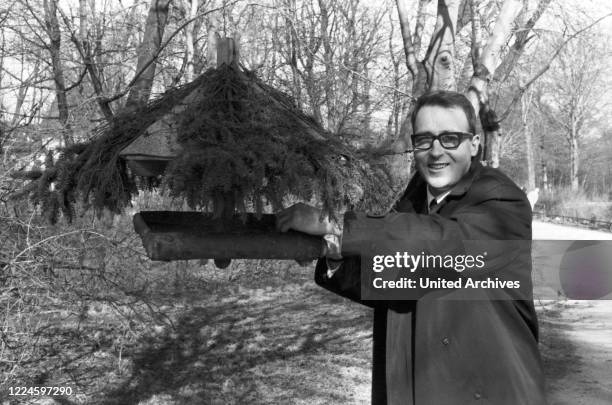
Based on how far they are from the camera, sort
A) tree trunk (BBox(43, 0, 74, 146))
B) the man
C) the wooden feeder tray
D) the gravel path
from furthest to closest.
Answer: tree trunk (BBox(43, 0, 74, 146)) < the gravel path < the wooden feeder tray < the man

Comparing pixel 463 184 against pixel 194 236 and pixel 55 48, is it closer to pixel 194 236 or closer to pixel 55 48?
pixel 194 236

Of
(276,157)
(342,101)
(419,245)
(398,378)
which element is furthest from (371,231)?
(342,101)

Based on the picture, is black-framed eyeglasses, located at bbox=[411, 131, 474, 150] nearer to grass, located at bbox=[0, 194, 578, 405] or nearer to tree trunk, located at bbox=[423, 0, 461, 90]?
grass, located at bbox=[0, 194, 578, 405]

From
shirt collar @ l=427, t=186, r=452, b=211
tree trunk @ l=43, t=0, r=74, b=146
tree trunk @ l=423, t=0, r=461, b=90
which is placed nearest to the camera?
shirt collar @ l=427, t=186, r=452, b=211

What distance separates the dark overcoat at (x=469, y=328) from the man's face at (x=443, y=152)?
0.16 feet

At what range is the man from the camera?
1.85m

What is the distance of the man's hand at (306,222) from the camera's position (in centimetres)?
192

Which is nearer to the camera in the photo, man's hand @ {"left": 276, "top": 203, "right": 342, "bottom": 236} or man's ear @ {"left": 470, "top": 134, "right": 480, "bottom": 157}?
man's hand @ {"left": 276, "top": 203, "right": 342, "bottom": 236}

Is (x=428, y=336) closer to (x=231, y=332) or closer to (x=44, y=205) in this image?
(x=44, y=205)

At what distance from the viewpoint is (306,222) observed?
196 centimetres

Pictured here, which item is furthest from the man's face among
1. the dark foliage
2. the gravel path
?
the gravel path

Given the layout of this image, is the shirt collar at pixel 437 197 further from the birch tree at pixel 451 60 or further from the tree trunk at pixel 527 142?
the tree trunk at pixel 527 142

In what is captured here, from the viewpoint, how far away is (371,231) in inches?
71.9

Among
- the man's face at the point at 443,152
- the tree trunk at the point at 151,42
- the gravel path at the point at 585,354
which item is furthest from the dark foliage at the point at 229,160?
the gravel path at the point at 585,354
